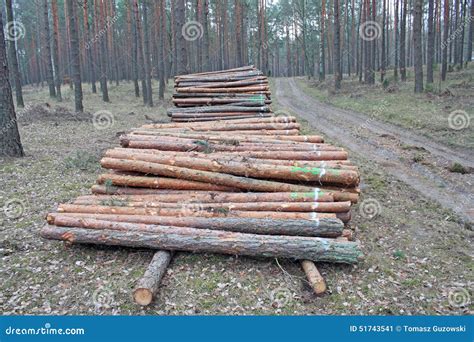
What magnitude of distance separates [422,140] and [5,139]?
13.2 m

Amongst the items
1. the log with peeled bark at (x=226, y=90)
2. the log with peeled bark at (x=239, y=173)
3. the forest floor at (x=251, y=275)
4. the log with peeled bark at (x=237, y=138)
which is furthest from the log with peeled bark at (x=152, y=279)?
the log with peeled bark at (x=226, y=90)

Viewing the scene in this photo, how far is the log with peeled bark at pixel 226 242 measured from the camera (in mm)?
5141

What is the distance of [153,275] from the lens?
4.76 m

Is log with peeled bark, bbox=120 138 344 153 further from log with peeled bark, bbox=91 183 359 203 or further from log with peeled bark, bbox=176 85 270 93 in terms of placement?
log with peeled bark, bbox=176 85 270 93

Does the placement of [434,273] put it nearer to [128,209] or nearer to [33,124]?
[128,209]

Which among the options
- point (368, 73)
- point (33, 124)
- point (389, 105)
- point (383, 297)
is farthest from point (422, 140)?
point (368, 73)

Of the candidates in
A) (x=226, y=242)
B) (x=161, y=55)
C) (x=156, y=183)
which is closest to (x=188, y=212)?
(x=226, y=242)

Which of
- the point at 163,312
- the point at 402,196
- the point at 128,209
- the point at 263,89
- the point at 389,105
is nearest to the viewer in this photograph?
the point at 163,312

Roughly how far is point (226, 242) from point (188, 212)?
909 mm

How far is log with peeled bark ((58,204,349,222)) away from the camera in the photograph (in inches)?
223

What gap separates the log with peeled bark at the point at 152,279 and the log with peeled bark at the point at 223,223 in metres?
0.44

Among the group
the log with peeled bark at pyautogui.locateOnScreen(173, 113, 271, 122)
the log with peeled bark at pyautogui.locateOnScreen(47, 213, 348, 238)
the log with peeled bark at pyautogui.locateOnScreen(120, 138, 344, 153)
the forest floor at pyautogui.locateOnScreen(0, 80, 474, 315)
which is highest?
the log with peeled bark at pyautogui.locateOnScreen(173, 113, 271, 122)

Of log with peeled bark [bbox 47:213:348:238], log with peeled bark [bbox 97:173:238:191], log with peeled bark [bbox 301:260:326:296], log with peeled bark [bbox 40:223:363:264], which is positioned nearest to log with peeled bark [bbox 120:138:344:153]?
log with peeled bark [bbox 97:173:238:191]

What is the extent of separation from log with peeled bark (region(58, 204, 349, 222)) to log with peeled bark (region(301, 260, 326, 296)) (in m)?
0.75
